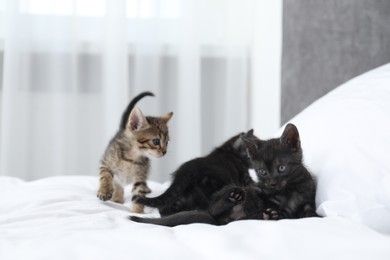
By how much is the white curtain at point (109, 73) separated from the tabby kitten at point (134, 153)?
0.96 meters

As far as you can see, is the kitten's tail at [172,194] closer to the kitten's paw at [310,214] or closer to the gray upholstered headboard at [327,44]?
the kitten's paw at [310,214]

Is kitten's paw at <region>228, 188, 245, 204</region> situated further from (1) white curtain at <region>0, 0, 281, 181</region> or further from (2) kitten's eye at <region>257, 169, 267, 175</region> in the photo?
(1) white curtain at <region>0, 0, 281, 181</region>

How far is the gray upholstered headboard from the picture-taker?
7.13 ft

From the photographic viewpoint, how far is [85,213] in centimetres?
137

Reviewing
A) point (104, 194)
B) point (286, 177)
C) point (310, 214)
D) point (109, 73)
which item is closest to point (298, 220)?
point (310, 214)

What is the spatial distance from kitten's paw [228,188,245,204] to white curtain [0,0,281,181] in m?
1.54

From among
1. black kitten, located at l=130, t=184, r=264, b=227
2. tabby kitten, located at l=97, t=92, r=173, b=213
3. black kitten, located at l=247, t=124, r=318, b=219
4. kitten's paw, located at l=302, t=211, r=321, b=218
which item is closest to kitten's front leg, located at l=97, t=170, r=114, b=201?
tabby kitten, located at l=97, t=92, r=173, b=213

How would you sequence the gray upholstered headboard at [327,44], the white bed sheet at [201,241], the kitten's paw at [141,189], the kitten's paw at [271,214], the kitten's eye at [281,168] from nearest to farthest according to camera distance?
1. the white bed sheet at [201,241]
2. the kitten's paw at [271,214]
3. the kitten's eye at [281,168]
4. the kitten's paw at [141,189]
5. the gray upholstered headboard at [327,44]

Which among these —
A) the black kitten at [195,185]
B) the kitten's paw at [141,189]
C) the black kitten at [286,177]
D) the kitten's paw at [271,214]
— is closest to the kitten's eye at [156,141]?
the kitten's paw at [141,189]

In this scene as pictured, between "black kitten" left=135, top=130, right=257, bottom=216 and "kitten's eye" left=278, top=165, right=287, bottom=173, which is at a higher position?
"kitten's eye" left=278, top=165, right=287, bottom=173

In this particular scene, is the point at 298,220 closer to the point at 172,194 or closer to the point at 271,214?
the point at 271,214

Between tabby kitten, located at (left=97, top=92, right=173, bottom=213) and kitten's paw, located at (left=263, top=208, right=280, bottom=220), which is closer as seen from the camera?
kitten's paw, located at (left=263, top=208, right=280, bottom=220)

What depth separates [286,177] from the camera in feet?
4.34

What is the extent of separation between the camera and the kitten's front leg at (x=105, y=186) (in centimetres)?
163
